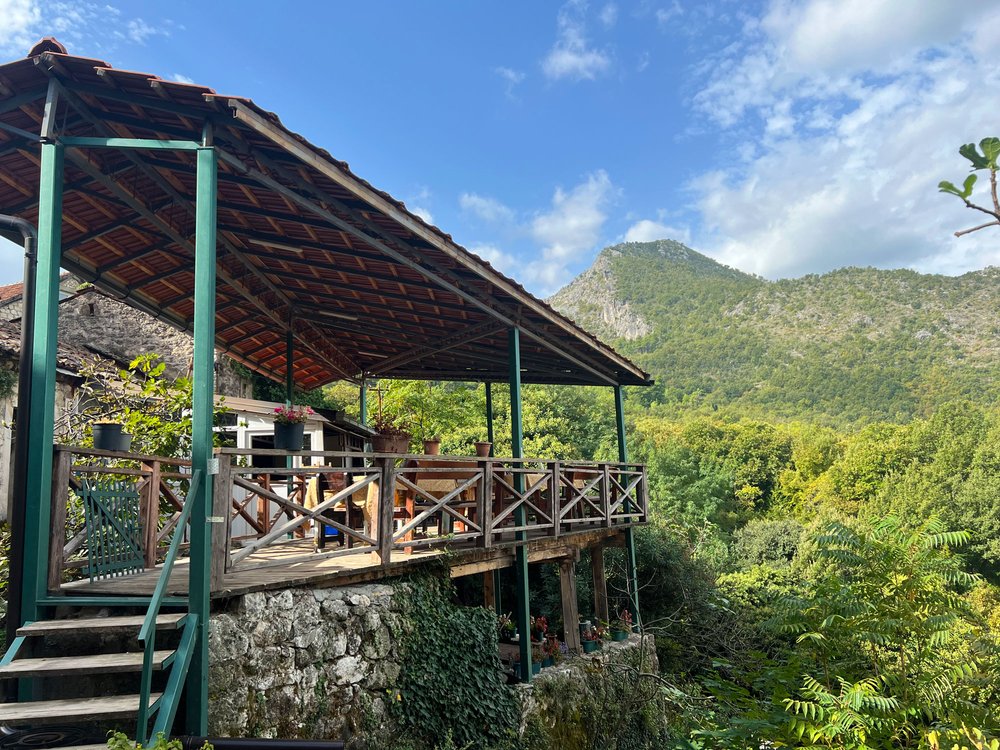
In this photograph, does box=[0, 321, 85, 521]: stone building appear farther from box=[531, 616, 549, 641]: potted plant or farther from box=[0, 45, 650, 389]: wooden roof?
box=[531, 616, 549, 641]: potted plant

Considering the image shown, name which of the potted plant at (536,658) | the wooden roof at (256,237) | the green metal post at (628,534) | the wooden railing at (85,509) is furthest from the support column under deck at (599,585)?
the wooden railing at (85,509)

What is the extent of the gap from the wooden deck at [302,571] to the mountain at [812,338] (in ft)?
159

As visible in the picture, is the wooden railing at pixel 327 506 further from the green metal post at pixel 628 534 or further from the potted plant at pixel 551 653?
the potted plant at pixel 551 653

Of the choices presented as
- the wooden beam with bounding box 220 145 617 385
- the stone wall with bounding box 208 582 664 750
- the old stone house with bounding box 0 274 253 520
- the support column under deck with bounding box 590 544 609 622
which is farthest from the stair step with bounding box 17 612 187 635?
the old stone house with bounding box 0 274 253 520

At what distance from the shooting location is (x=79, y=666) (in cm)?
404

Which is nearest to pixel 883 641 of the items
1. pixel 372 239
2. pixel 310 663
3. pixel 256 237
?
pixel 310 663

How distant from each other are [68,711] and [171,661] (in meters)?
0.55

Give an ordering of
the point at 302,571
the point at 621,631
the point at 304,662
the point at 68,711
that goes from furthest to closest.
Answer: the point at 621,631
the point at 302,571
the point at 304,662
the point at 68,711

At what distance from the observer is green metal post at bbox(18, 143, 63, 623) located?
15.4ft

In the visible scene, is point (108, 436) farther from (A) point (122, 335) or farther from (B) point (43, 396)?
(A) point (122, 335)

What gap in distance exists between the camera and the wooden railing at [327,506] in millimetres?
4828

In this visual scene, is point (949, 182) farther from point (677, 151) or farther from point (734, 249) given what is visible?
point (734, 249)

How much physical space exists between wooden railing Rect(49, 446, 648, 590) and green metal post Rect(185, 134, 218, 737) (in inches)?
5.7

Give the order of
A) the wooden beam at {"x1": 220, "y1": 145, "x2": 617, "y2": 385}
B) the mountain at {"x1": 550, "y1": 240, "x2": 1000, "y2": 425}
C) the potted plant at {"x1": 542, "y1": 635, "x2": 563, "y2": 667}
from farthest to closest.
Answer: the mountain at {"x1": 550, "y1": 240, "x2": 1000, "y2": 425} → the potted plant at {"x1": 542, "y1": 635, "x2": 563, "y2": 667} → the wooden beam at {"x1": 220, "y1": 145, "x2": 617, "y2": 385}
